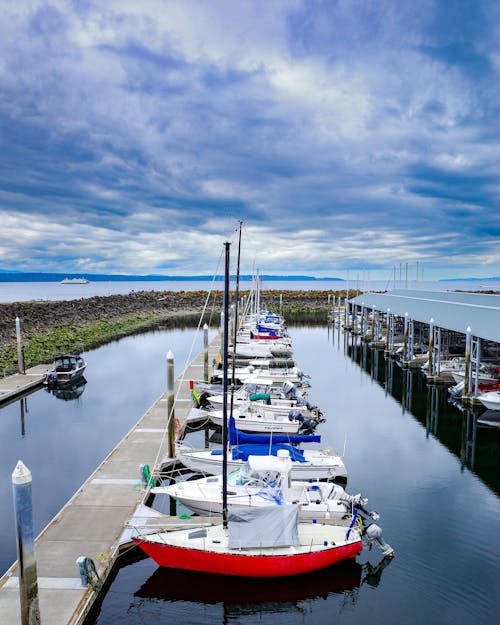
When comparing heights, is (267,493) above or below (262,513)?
below

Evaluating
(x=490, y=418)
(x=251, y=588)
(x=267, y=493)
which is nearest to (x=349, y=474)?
(x=267, y=493)

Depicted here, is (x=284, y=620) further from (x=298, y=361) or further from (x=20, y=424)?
(x=298, y=361)

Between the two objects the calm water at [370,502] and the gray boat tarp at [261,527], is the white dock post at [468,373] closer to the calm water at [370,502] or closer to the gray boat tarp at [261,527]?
the calm water at [370,502]

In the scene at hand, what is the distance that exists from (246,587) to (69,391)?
30932 mm

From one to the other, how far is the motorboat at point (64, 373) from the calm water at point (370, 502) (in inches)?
51.6

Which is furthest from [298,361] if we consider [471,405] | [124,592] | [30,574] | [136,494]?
[30,574]

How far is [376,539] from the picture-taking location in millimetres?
16781

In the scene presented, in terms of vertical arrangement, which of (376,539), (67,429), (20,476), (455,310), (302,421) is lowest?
(67,429)

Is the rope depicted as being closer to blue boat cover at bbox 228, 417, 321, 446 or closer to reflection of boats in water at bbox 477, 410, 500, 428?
blue boat cover at bbox 228, 417, 321, 446

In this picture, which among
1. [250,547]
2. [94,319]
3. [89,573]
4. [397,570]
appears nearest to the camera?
[89,573]

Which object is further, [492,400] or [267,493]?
[492,400]

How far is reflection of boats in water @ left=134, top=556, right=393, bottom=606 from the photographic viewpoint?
48.6 feet

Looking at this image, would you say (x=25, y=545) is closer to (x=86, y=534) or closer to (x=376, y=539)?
(x=86, y=534)

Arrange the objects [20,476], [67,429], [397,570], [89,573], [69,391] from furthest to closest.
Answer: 1. [69,391]
2. [67,429]
3. [397,570]
4. [89,573]
5. [20,476]
